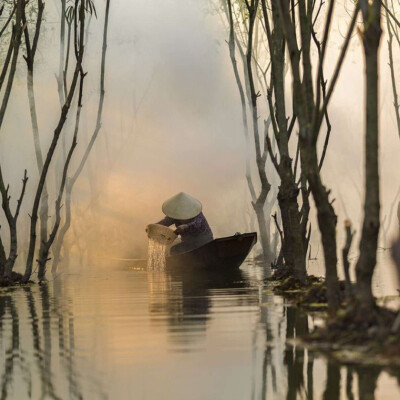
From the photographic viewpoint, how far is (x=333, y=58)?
35.6m

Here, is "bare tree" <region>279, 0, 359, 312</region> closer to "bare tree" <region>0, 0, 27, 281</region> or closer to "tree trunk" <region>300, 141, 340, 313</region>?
"tree trunk" <region>300, 141, 340, 313</region>

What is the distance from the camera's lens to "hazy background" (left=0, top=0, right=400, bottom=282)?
30.2 metres

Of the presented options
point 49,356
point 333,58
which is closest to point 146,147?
point 333,58

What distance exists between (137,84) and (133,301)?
2376cm

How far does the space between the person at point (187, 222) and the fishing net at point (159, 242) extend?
17cm

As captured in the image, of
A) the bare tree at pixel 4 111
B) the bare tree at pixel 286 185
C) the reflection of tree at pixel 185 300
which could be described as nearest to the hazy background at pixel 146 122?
the reflection of tree at pixel 185 300

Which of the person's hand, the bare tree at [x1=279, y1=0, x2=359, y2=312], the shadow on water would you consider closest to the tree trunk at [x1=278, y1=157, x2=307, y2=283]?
the bare tree at [x1=279, y1=0, x2=359, y2=312]

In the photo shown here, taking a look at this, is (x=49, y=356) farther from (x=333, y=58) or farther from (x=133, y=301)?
(x=333, y=58)

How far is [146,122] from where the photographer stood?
32.6 meters

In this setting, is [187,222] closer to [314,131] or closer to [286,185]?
[286,185]

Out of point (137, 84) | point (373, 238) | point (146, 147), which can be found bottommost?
point (373, 238)

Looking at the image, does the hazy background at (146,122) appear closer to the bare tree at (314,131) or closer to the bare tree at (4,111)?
the bare tree at (4,111)

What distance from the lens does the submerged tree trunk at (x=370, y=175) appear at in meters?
5.26

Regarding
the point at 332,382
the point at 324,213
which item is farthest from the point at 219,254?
the point at 332,382
